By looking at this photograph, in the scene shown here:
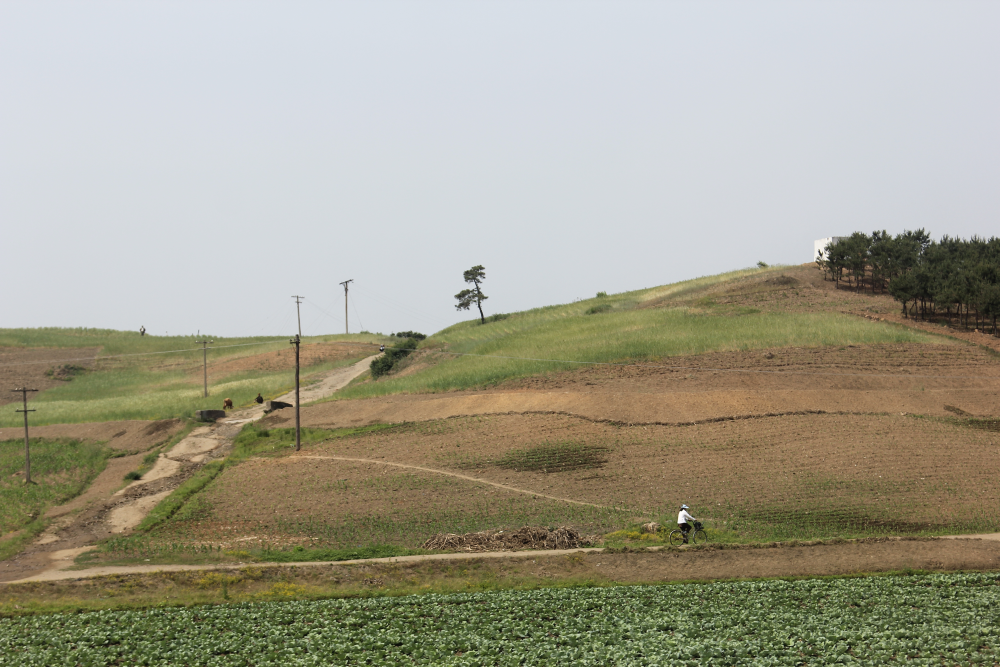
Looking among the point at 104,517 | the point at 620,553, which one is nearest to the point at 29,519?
the point at 104,517

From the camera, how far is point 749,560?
94.9 ft

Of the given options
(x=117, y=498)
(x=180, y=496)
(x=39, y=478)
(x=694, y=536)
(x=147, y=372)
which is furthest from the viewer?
(x=147, y=372)

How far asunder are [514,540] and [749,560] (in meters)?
8.78

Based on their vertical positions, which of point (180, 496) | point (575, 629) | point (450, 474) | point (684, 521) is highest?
point (450, 474)

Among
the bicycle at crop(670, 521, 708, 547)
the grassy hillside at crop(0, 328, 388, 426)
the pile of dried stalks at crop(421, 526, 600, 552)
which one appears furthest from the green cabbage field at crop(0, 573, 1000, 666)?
the grassy hillside at crop(0, 328, 388, 426)

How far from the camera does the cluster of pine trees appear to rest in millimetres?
63969

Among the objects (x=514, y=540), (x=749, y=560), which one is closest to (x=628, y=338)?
(x=514, y=540)

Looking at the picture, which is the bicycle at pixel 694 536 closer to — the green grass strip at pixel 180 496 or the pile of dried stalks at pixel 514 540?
the pile of dried stalks at pixel 514 540

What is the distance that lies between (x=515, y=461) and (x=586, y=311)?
5021cm

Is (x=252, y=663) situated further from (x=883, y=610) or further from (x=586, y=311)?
(x=586, y=311)

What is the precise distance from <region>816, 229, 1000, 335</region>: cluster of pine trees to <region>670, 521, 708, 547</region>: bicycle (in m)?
40.9

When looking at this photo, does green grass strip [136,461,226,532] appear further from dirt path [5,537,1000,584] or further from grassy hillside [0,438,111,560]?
dirt path [5,537,1000,584]

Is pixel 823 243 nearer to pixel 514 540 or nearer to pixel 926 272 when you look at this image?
pixel 926 272

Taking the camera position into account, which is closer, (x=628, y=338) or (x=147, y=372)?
(x=628, y=338)
